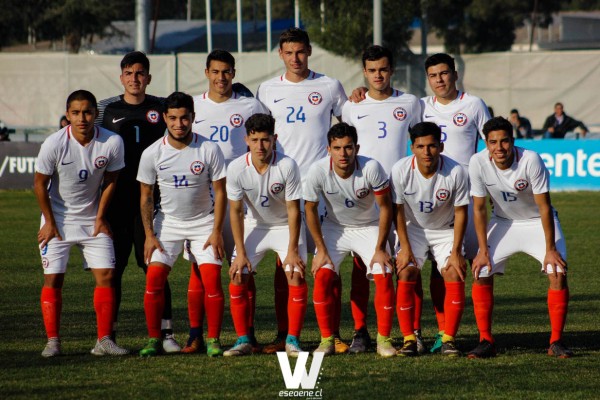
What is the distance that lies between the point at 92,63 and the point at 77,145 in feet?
67.6

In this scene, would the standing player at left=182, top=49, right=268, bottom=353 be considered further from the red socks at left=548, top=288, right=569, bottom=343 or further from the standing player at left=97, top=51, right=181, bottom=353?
the red socks at left=548, top=288, right=569, bottom=343

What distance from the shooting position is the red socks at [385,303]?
856 centimetres

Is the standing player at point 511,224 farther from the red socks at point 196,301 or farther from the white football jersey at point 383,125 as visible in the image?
the red socks at point 196,301

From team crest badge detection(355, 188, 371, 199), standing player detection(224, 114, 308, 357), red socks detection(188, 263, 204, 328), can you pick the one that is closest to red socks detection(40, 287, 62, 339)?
red socks detection(188, 263, 204, 328)

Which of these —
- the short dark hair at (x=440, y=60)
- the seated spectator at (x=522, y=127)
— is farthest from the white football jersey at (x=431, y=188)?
the seated spectator at (x=522, y=127)

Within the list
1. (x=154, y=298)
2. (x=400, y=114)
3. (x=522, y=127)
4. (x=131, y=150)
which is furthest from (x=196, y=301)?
(x=522, y=127)

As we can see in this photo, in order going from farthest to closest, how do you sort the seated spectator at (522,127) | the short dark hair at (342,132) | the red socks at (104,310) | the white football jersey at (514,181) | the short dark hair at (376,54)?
the seated spectator at (522,127) → the short dark hair at (376,54) → the red socks at (104,310) → the white football jersey at (514,181) → the short dark hair at (342,132)

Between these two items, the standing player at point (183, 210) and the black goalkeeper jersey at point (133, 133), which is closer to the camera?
the standing player at point (183, 210)

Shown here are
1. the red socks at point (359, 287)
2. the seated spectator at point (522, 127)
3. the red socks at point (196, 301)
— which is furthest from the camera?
the seated spectator at point (522, 127)

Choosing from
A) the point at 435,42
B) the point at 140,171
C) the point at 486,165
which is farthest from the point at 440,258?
the point at 435,42

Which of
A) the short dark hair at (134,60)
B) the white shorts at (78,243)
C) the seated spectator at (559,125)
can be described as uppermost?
the short dark hair at (134,60)

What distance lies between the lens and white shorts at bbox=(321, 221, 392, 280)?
8711 millimetres

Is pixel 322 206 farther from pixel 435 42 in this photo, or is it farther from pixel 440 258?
pixel 435 42

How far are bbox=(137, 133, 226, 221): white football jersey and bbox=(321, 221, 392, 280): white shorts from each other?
39.8 inches
